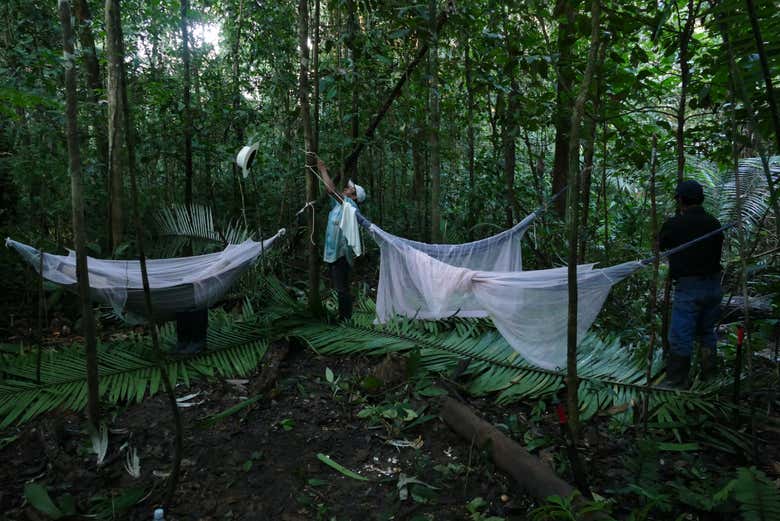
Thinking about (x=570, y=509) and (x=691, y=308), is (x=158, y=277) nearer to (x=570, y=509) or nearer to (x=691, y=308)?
(x=570, y=509)

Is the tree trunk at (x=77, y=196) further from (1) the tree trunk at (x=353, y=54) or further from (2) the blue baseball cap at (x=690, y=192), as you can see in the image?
(2) the blue baseball cap at (x=690, y=192)

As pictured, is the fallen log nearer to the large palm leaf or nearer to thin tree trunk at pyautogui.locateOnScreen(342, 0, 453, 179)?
the large palm leaf

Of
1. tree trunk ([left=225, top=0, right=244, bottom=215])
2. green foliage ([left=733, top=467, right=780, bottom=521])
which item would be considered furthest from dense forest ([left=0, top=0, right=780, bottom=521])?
tree trunk ([left=225, top=0, right=244, bottom=215])

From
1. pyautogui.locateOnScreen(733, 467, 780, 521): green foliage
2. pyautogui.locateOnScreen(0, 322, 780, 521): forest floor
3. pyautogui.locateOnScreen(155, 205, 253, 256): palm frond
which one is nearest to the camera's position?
pyautogui.locateOnScreen(733, 467, 780, 521): green foliage

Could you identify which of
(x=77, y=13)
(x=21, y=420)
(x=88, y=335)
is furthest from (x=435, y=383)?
(x=77, y=13)

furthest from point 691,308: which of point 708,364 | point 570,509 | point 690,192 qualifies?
point 570,509

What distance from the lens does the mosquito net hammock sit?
2389 mm

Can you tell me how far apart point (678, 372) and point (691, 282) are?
0.40 meters

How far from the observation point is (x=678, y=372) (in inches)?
87.5

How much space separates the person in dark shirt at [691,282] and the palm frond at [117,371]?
211cm

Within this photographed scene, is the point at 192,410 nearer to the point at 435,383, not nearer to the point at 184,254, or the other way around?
the point at 435,383

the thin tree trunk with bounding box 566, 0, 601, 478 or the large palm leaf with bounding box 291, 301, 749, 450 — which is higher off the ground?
the thin tree trunk with bounding box 566, 0, 601, 478

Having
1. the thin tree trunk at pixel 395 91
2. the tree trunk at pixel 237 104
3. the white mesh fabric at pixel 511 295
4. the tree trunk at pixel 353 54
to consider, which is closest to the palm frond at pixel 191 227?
the tree trunk at pixel 237 104

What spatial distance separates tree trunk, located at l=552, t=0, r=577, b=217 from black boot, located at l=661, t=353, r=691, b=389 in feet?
3.84
